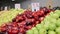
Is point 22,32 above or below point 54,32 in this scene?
below

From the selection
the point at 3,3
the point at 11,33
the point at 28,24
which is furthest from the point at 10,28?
the point at 3,3

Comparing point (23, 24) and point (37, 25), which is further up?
point (37, 25)

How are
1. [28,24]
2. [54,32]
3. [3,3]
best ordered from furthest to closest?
[3,3] < [28,24] < [54,32]

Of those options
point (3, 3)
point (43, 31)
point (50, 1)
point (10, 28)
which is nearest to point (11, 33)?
point (10, 28)

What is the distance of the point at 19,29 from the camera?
2.43m

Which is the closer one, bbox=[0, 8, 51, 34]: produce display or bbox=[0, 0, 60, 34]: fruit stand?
bbox=[0, 0, 60, 34]: fruit stand

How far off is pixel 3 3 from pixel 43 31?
5.74 meters

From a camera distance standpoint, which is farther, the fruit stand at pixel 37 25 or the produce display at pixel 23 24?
the produce display at pixel 23 24

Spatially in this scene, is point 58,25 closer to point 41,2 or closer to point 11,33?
point 11,33

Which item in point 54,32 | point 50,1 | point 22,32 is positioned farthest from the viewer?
point 50,1

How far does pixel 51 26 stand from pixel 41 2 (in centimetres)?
459

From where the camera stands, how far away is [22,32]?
7.76 feet

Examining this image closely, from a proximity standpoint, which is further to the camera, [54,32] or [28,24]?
[28,24]

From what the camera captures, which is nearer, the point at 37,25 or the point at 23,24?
the point at 37,25
